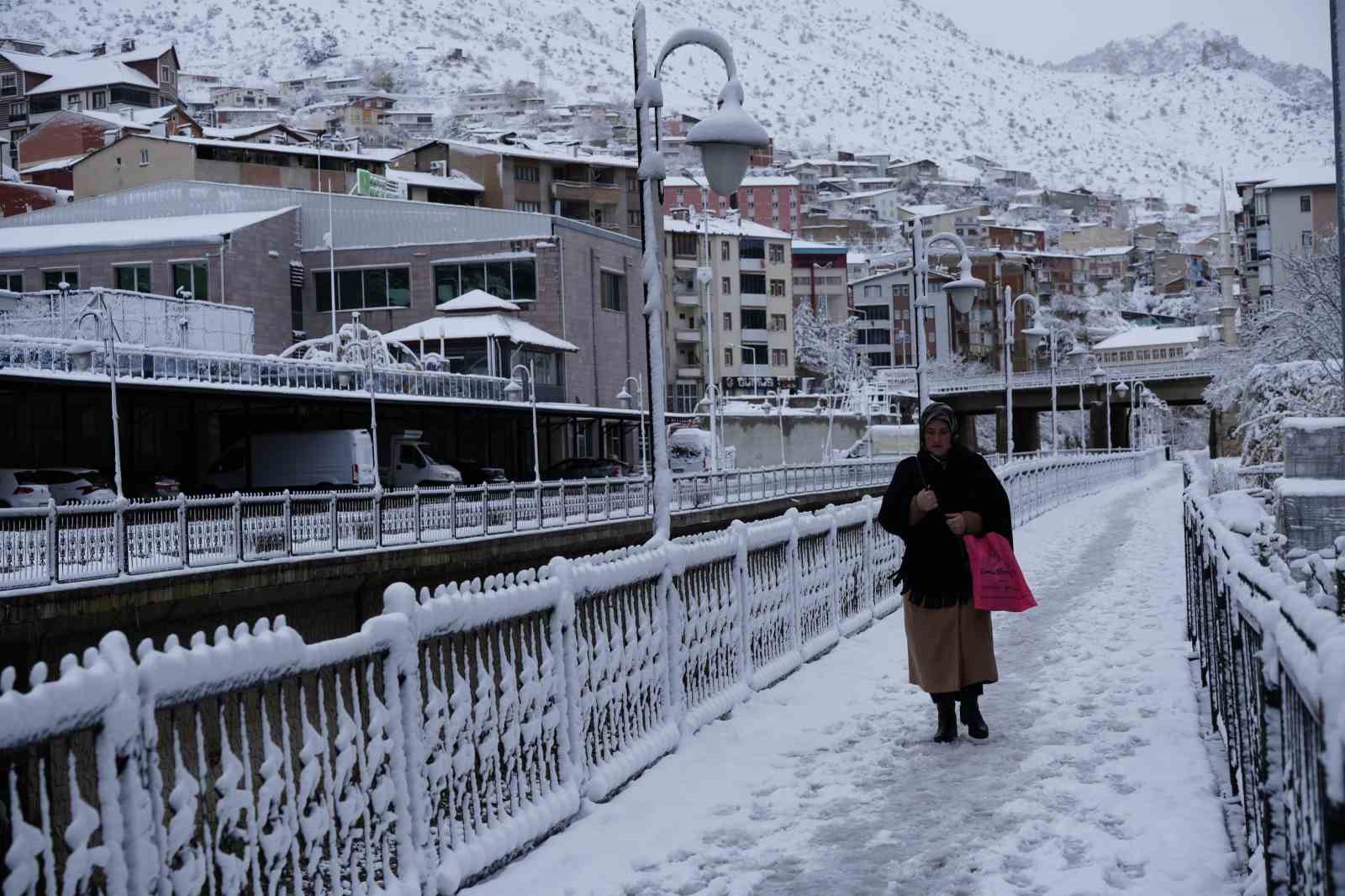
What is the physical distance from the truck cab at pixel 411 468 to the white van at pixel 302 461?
3.10 m

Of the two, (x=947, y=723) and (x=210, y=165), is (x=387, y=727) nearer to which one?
(x=947, y=723)

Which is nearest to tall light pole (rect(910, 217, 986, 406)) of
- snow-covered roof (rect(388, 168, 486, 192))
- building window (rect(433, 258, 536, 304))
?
building window (rect(433, 258, 536, 304))

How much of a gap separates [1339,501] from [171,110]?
5158 inches

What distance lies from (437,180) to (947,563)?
9053cm

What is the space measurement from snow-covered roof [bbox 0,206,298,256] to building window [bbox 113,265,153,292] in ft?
2.84

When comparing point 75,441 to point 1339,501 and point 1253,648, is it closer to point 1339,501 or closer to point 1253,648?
point 1339,501

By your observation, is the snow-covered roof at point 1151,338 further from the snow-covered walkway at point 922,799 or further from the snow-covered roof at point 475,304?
the snow-covered walkway at point 922,799

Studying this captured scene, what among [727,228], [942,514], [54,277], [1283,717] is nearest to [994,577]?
[942,514]

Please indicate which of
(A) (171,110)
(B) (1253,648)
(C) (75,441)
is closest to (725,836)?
(B) (1253,648)

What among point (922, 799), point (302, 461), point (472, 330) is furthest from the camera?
point (472, 330)

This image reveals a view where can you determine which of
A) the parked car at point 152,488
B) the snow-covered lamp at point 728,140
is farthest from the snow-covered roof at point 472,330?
the snow-covered lamp at point 728,140

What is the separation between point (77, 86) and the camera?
147 meters

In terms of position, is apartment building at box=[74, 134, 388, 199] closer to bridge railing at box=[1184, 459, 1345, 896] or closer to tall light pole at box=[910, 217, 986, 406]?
tall light pole at box=[910, 217, 986, 406]

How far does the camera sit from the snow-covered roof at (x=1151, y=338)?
150 metres
